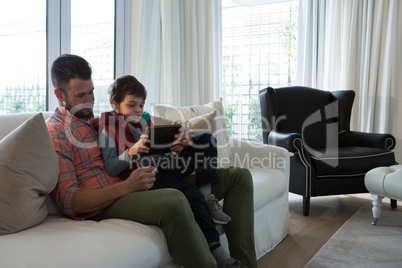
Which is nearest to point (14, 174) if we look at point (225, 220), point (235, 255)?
point (225, 220)

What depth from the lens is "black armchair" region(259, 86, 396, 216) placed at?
319cm

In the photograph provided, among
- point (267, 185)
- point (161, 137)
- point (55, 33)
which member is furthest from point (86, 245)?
point (55, 33)

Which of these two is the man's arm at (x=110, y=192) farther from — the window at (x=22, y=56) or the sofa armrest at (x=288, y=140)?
the sofa armrest at (x=288, y=140)

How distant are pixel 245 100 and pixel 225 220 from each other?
3332 mm

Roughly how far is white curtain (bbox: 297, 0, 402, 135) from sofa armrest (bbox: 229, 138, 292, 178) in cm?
200

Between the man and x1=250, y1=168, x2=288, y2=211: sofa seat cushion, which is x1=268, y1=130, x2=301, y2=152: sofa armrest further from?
the man

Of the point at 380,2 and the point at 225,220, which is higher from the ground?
the point at 380,2

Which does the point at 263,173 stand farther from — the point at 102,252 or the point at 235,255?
the point at 102,252

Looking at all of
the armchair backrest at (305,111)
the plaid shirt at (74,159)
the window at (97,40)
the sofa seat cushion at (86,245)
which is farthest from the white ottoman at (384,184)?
the window at (97,40)

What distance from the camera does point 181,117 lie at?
8.79ft

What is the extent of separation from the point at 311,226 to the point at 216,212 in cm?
134

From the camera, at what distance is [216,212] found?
1831 mm

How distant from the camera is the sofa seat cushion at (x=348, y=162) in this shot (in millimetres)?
3188

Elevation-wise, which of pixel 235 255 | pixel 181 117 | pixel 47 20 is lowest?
pixel 235 255
